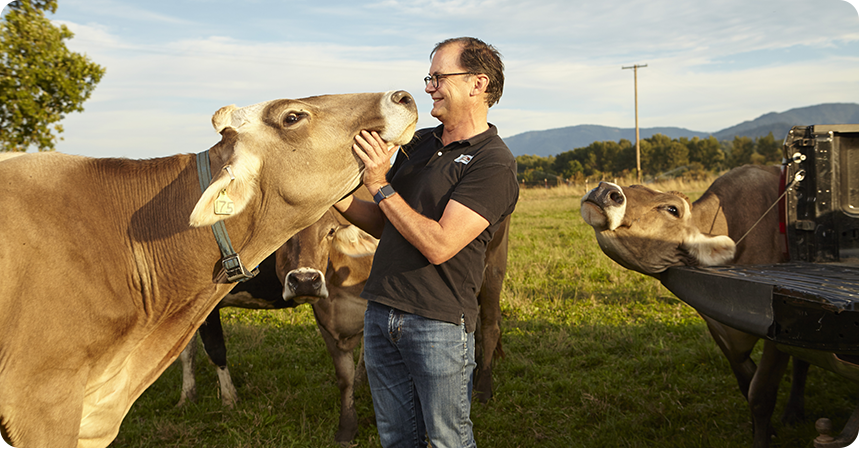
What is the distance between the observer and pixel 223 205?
2.04m

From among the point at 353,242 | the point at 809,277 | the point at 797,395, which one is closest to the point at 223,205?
the point at 353,242

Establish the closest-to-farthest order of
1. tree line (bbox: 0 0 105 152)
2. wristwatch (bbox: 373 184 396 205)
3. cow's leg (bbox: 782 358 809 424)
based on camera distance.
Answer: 1. wristwatch (bbox: 373 184 396 205)
2. cow's leg (bbox: 782 358 809 424)
3. tree line (bbox: 0 0 105 152)

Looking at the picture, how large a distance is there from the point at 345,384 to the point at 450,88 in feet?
8.88

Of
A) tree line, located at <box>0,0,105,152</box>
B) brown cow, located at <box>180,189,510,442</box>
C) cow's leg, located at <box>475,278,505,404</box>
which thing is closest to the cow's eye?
brown cow, located at <box>180,189,510,442</box>

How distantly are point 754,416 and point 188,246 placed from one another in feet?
12.5

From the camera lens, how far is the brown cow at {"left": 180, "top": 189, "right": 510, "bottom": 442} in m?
4.10

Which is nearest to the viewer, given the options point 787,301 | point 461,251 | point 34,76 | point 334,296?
point 461,251

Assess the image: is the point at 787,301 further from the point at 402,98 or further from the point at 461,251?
the point at 402,98

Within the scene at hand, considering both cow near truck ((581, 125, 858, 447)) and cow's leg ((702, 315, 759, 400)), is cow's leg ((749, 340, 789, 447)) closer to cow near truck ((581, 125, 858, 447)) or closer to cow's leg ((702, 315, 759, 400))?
cow near truck ((581, 125, 858, 447))

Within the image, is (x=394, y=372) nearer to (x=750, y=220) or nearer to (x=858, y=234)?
(x=750, y=220)

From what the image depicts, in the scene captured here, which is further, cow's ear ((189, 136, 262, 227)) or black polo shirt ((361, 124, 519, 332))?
black polo shirt ((361, 124, 519, 332))

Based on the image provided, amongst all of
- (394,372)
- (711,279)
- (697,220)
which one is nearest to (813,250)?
(697,220)

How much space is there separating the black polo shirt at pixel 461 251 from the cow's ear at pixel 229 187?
2.07 feet

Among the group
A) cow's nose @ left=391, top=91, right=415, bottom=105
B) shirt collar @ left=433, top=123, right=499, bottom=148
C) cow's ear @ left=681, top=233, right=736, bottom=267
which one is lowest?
cow's ear @ left=681, top=233, right=736, bottom=267
